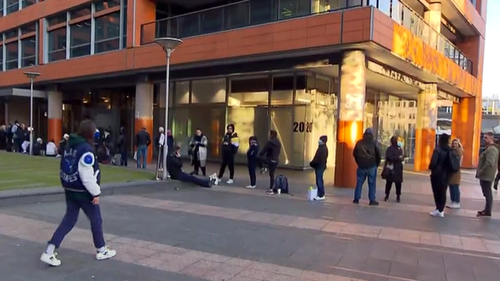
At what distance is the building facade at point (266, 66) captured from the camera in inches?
508

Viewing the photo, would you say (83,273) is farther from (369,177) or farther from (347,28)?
(347,28)

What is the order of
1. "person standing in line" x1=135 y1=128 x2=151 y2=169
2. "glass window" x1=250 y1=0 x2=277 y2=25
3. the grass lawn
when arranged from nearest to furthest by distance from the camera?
the grass lawn
"glass window" x1=250 y1=0 x2=277 y2=25
"person standing in line" x1=135 y1=128 x2=151 y2=169

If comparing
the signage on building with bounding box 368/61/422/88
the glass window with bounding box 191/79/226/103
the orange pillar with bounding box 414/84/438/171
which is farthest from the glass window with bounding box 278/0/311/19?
the orange pillar with bounding box 414/84/438/171

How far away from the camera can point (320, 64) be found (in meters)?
13.9

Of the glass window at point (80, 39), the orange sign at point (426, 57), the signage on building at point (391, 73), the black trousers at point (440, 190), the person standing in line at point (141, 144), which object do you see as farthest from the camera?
the glass window at point (80, 39)

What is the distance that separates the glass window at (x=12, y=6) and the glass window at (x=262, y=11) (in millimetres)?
21563

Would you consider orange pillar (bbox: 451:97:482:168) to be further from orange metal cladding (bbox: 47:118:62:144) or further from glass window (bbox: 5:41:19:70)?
glass window (bbox: 5:41:19:70)

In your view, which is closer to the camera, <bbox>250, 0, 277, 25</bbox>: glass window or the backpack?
the backpack

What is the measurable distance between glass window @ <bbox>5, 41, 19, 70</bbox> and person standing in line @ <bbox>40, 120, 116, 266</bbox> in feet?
92.9

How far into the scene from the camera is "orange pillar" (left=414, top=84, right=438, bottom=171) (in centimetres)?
1947

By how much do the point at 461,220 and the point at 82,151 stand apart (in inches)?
296

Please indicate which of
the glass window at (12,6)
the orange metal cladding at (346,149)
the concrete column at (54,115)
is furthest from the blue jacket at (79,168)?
the glass window at (12,6)

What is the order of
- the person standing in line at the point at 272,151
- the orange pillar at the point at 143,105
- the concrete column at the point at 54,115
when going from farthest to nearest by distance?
1. the concrete column at the point at 54,115
2. the orange pillar at the point at 143,105
3. the person standing in line at the point at 272,151

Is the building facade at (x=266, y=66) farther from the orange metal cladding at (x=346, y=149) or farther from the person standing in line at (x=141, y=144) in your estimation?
the person standing in line at (x=141, y=144)
